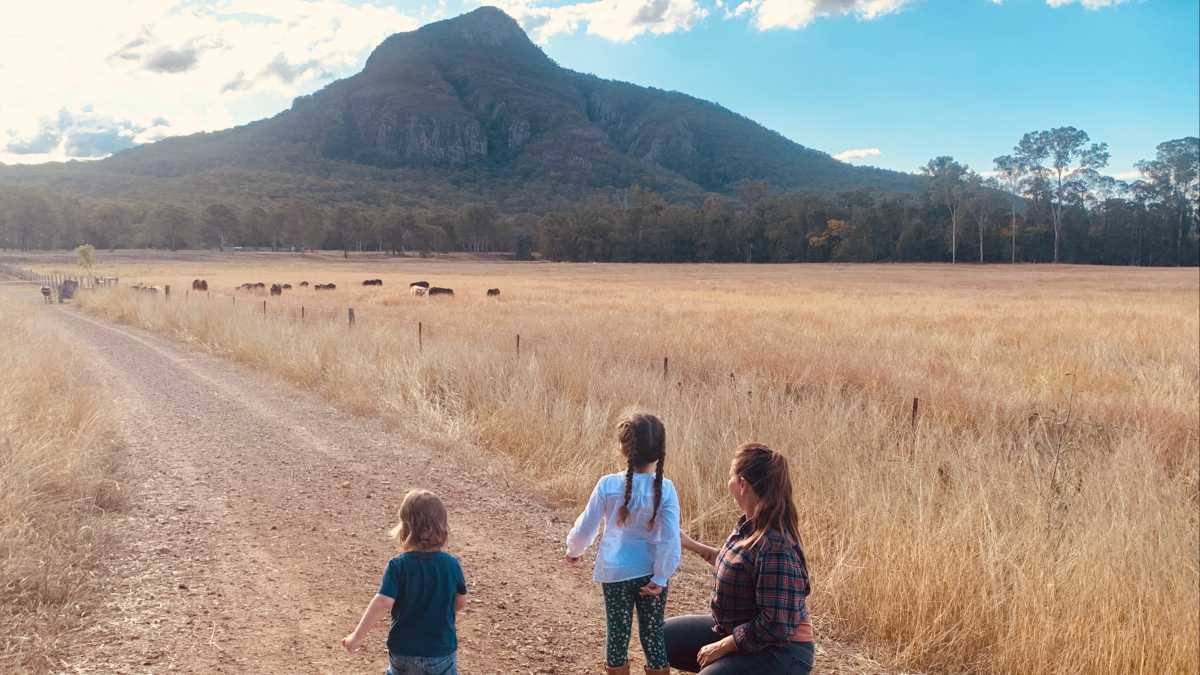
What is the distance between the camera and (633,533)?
387cm

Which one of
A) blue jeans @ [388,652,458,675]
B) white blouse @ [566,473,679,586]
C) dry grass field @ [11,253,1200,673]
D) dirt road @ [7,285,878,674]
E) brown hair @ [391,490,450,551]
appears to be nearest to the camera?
brown hair @ [391,490,450,551]

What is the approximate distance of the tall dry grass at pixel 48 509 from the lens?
4.68m

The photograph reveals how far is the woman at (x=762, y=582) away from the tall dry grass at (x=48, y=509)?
11.5ft

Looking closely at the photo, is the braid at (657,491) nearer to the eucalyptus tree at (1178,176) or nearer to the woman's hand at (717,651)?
the woman's hand at (717,651)

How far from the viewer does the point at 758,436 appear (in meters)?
8.39

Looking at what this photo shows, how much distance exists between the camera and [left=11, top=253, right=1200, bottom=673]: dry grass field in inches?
193

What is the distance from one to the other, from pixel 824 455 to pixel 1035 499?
1.79 m

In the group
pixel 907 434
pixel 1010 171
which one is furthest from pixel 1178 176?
pixel 907 434

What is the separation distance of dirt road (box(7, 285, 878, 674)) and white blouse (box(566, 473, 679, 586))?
1019 millimetres

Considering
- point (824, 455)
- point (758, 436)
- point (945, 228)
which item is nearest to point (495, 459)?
point (758, 436)

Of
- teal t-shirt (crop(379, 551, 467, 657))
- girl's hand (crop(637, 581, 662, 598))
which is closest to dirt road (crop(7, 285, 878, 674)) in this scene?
girl's hand (crop(637, 581, 662, 598))

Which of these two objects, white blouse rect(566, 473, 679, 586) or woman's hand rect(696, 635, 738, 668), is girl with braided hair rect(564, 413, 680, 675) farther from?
woman's hand rect(696, 635, 738, 668)

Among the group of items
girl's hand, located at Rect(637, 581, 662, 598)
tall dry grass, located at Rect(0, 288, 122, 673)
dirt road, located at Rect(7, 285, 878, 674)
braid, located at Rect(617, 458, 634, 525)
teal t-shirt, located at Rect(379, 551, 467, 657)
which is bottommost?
dirt road, located at Rect(7, 285, 878, 674)

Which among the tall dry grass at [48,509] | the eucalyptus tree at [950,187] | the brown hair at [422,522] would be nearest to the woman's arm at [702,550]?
the brown hair at [422,522]
